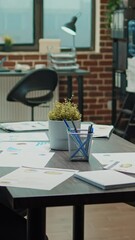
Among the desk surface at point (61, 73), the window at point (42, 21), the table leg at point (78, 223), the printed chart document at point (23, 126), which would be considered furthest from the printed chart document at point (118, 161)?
the window at point (42, 21)

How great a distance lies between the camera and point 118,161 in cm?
208

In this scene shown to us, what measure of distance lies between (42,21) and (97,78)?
0.96 m

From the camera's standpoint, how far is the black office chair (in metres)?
5.29

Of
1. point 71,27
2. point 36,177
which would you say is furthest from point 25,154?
point 71,27

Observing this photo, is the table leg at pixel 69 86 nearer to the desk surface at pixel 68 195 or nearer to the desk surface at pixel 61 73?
the desk surface at pixel 61 73

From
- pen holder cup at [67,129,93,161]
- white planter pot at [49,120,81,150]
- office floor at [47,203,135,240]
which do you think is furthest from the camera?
office floor at [47,203,135,240]

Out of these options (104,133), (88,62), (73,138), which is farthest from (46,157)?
(88,62)

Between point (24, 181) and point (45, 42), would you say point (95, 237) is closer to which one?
point (24, 181)

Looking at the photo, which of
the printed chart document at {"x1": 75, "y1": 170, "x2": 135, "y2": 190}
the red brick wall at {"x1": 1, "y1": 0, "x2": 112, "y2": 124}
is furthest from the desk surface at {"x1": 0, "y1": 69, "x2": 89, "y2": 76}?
the printed chart document at {"x1": 75, "y1": 170, "x2": 135, "y2": 190}

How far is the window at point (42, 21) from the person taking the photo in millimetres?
6344

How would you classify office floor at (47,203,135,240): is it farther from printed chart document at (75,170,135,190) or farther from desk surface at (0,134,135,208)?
desk surface at (0,134,135,208)

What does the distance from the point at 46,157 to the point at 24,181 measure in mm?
376

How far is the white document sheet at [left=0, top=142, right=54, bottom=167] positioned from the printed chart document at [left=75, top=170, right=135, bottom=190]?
0.24 m

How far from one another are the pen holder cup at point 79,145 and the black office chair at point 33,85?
319 centimetres
